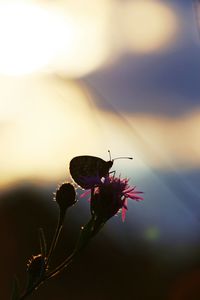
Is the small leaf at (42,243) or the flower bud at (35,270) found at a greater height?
the small leaf at (42,243)

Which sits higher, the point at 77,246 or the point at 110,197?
the point at 110,197

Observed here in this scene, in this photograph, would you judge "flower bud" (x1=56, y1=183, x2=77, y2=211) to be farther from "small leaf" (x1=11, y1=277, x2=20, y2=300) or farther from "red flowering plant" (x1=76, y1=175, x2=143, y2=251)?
"small leaf" (x1=11, y1=277, x2=20, y2=300)

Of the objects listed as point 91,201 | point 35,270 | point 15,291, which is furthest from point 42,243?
point 91,201

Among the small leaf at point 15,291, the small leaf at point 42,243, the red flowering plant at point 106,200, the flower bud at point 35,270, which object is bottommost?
the small leaf at point 15,291

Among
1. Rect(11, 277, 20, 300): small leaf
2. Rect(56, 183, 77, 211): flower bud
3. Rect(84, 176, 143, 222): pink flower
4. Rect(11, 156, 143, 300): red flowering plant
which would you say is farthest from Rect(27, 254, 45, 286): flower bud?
Rect(56, 183, 77, 211): flower bud

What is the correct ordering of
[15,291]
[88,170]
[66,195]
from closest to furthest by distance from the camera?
[15,291] → [88,170] → [66,195]

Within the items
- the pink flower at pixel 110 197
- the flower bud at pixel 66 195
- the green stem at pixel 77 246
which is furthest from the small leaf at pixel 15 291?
the flower bud at pixel 66 195

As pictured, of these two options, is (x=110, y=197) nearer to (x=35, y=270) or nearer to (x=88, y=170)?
(x=88, y=170)

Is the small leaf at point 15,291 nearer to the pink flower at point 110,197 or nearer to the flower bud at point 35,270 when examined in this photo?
the flower bud at point 35,270

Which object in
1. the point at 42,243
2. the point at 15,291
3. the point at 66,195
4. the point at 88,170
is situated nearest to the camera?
the point at 15,291
